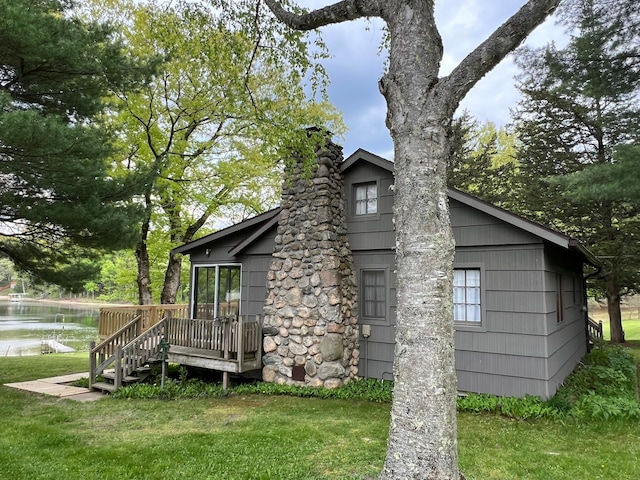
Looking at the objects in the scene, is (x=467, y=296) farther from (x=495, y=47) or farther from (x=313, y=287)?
(x=495, y=47)

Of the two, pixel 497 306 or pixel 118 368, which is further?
pixel 118 368

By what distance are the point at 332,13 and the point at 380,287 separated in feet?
16.5

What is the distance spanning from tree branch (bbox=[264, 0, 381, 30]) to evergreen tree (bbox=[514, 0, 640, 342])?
A: 5.39m

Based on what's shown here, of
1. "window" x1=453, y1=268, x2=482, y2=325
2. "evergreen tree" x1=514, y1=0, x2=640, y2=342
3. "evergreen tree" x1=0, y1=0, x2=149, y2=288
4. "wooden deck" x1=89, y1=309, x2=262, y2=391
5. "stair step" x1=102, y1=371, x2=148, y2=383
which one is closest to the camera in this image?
"evergreen tree" x1=0, y1=0, x2=149, y2=288

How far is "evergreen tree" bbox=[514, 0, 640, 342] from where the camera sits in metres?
7.55

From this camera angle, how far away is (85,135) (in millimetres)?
7102

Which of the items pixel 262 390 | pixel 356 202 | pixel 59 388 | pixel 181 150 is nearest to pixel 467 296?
pixel 356 202

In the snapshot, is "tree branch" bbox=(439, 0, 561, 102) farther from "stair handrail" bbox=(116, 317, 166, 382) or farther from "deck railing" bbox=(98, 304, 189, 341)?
"deck railing" bbox=(98, 304, 189, 341)

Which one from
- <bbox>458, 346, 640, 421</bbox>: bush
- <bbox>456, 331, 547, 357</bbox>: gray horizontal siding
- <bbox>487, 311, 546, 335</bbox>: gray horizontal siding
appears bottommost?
<bbox>458, 346, 640, 421</bbox>: bush

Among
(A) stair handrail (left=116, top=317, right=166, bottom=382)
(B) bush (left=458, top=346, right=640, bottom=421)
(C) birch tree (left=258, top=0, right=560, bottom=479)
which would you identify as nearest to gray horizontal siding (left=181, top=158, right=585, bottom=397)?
(B) bush (left=458, top=346, right=640, bottom=421)

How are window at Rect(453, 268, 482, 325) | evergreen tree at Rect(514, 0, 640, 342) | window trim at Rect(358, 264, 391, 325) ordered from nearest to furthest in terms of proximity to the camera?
window at Rect(453, 268, 482, 325), evergreen tree at Rect(514, 0, 640, 342), window trim at Rect(358, 264, 391, 325)

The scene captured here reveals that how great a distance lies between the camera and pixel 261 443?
187 inches

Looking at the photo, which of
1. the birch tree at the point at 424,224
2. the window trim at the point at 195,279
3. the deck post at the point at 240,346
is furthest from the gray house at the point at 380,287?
the birch tree at the point at 424,224

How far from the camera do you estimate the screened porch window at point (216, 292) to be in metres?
9.88
